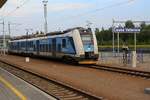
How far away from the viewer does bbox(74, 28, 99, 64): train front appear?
113 feet

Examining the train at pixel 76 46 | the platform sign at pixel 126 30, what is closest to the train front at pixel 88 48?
the train at pixel 76 46

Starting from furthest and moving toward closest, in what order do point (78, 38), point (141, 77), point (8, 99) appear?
point (78, 38), point (141, 77), point (8, 99)

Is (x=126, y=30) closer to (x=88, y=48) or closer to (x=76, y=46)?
(x=88, y=48)

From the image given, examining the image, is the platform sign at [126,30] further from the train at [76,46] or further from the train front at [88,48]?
the train front at [88,48]

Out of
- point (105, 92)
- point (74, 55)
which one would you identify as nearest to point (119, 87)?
point (105, 92)

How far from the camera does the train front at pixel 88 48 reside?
113 feet

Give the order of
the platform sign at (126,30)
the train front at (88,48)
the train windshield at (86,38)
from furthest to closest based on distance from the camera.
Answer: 1. the platform sign at (126,30)
2. the train windshield at (86,38)
3. the train front at (88,48)

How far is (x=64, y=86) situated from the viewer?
18453 mm

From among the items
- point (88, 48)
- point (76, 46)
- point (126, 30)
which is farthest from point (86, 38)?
point (126, 30)

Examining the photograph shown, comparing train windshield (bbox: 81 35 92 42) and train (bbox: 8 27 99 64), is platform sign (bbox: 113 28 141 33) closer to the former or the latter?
train (bbox: 8 27 99 64)

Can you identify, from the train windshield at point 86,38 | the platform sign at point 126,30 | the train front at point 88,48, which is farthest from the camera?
the platform sign at point 126,30

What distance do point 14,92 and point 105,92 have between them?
356cm

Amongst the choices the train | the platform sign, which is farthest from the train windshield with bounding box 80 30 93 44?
the platform sign

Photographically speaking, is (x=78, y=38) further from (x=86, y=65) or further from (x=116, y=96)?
(x=116, y=96)
